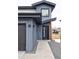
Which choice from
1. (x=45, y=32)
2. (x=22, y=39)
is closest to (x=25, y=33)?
(x=22, y=39)

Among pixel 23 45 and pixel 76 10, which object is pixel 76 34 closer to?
pixel 76 10

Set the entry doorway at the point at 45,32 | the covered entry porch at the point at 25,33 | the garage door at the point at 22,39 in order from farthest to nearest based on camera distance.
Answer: the entry doorway at the point at 45,32, the garage door at the point at 22,39, the covered entry porch at the point at 25,33

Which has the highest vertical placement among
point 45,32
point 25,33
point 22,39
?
point 25,33

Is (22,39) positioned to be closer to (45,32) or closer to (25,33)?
(25,33)

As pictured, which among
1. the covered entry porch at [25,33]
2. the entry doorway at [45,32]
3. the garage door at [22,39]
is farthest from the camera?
the entry doorway at [45,32]

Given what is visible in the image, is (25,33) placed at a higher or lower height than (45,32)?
higher

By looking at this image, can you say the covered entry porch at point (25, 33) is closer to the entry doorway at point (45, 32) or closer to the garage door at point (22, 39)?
the garage door at point (22, 39)

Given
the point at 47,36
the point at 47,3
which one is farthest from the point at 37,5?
the point at 47,36

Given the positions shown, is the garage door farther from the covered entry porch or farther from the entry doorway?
the entry doorway

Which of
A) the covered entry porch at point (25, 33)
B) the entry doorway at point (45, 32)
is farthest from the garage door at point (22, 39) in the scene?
the entry doorway at point (45, 32)

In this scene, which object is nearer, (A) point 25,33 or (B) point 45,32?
(A) point 25,33

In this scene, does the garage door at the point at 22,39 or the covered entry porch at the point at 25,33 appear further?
the garage door at the point at 22,39

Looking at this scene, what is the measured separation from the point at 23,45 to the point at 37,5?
53.2 feet

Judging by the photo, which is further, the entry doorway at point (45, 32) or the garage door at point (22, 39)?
the entry doorway at point (45, 32)
